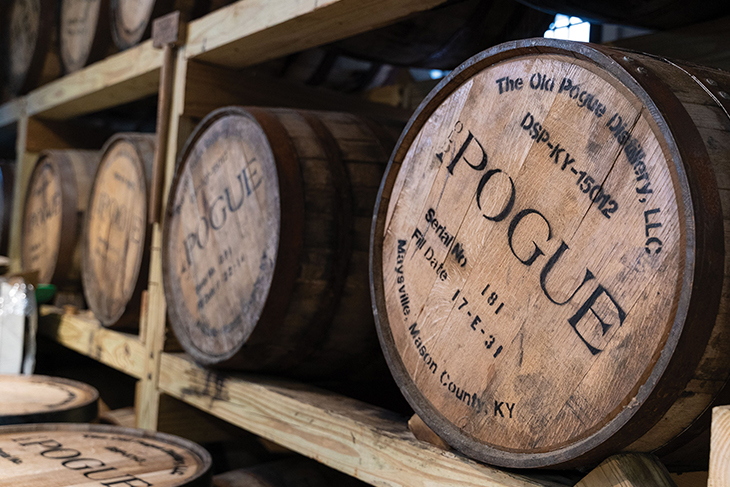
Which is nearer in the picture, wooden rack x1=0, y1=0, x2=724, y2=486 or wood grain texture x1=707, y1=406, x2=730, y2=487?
wood grain texture x1=707, y1=406, x2=730, y2=487

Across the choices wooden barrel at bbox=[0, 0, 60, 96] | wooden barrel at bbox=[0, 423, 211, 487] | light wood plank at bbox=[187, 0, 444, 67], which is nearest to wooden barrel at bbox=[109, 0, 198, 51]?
light wood plank at bbox=[187, 0, 444, 67]

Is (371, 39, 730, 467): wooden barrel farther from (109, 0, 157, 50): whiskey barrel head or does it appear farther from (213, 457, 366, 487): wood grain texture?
(109, 0, 157, 50): whiskey barrel head

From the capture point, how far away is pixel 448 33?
6.96 feet

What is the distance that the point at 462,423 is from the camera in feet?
3.98

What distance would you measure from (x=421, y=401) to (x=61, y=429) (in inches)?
42.9

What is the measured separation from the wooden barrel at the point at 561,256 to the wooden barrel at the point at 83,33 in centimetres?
244

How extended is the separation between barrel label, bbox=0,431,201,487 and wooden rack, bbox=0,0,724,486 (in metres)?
0.26

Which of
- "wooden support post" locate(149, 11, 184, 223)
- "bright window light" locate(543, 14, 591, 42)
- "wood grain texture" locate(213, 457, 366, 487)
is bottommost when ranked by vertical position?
"wood grain texture" locate(213, 457, 366, 487)

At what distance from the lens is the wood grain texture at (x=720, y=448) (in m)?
0.82

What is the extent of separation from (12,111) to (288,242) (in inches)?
123

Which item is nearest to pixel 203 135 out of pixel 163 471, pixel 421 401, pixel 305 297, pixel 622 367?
pixel 305 297

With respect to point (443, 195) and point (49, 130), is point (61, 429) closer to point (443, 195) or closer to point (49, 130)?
point (443, 195)

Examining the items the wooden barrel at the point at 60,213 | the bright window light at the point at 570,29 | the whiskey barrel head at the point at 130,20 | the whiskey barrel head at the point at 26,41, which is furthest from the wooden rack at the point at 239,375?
the bright window light at the point at 570,29

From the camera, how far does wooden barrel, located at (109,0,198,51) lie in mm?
2623
